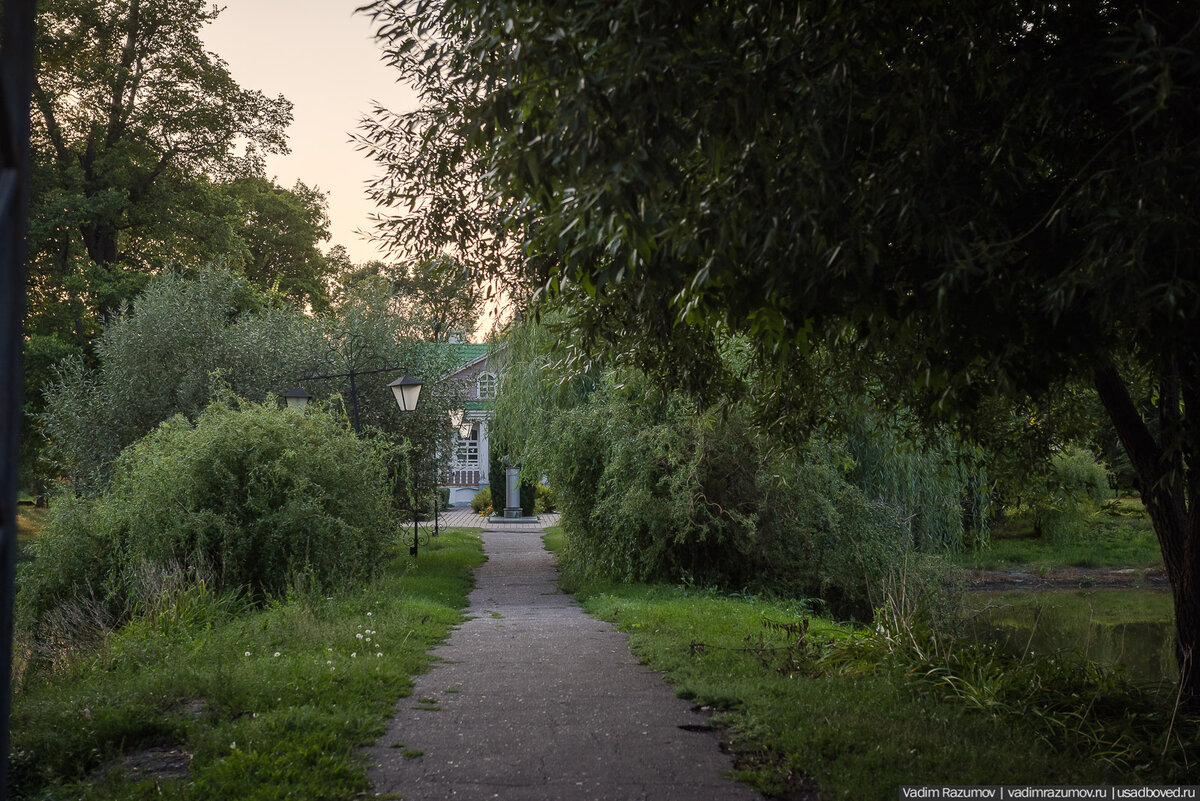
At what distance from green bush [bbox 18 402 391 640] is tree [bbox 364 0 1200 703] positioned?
7.67 m

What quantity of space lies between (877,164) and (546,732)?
3.97 meters

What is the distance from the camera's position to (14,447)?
7.21 feet

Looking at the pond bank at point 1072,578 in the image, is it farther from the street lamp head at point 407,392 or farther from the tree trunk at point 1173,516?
the tree trunk at point 1173,516

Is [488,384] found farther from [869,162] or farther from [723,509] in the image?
[869,162]

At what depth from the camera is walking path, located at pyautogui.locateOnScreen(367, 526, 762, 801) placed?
16.0ft

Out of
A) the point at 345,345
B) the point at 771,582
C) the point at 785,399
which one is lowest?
the point at 771,582

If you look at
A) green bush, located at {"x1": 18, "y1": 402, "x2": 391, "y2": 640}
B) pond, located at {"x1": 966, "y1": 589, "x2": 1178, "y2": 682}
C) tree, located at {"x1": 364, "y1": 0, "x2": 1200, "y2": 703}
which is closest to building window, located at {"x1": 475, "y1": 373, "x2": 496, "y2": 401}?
green bush, located at {"x1": 18, "y1": 402, "x2": 391, "y2": 640}

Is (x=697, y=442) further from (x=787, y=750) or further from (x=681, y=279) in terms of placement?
(x=681, y=279)

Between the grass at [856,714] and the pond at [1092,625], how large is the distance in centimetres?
133

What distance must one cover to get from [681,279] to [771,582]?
10.9 meters

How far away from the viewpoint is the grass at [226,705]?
4.86 meters

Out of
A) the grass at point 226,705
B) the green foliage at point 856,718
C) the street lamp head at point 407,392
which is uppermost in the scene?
the street lamp head at point 407,392

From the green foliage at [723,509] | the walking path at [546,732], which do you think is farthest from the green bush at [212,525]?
the green foliage at [723,509]

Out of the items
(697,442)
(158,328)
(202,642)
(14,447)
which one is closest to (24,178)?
(14,447)
